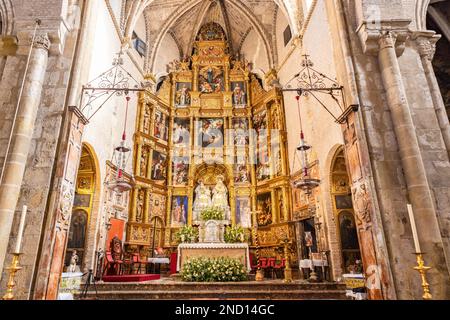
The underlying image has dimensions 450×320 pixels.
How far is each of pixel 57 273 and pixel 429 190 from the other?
7732 millimetres

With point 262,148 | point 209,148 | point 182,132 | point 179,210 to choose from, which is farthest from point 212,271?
point 182,132

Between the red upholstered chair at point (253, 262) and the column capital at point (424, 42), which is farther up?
the column capital at point (424, 42)

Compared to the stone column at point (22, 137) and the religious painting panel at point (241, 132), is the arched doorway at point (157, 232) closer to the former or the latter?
the religious painting panel at point (241, 132)

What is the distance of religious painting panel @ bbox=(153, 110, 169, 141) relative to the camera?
17438mm

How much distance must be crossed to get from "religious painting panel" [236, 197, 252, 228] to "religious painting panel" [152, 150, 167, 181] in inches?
185

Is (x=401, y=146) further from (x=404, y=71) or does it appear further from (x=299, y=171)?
(x=299, y=171)

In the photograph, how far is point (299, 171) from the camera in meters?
13.6

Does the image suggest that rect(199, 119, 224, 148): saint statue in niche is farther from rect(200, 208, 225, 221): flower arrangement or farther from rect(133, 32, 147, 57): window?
rect(200, 208, 225, 221): flower arrangement

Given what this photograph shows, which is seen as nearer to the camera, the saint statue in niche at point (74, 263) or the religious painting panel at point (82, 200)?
the saint statue in niche at point (74, 263)

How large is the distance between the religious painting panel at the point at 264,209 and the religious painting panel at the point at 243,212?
1.88 feet

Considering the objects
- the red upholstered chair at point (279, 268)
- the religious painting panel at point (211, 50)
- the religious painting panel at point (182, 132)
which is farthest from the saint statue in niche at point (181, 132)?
the red upholstered chair at point (279, 268)

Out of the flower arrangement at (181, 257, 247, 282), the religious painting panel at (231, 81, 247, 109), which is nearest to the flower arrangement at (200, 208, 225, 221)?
the flower arrangement at (181, 257, 247, 282)

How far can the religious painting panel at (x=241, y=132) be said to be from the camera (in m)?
18.5
